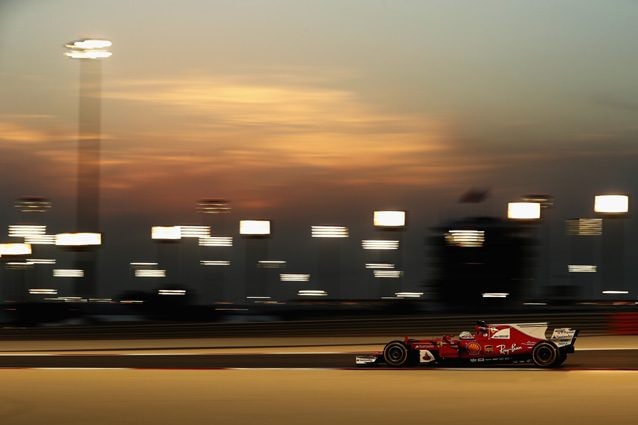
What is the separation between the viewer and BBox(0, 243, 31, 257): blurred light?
54.0 meters

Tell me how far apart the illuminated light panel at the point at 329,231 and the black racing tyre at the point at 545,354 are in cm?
3543

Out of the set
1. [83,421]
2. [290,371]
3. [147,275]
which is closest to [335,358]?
[290,371]

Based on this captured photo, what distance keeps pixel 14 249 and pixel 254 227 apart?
39.3ft

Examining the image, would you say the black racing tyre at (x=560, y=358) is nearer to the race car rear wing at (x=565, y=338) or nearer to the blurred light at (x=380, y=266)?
the race car rear wing at (x=565, y=338)

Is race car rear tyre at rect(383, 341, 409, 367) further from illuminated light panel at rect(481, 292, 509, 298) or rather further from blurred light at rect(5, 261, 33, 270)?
illuminated light panel at rect(481, 292, 509, 298)

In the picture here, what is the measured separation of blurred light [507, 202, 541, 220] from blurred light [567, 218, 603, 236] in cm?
732

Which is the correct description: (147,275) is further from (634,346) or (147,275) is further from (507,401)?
(507,401)

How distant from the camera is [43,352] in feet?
96.1

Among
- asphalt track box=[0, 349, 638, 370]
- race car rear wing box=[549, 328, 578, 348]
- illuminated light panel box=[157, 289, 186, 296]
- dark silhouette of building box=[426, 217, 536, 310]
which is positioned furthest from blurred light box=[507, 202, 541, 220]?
dark silhouette of building box=[426, 217, 536, 310]

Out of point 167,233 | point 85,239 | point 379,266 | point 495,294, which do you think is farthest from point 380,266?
point 495,294

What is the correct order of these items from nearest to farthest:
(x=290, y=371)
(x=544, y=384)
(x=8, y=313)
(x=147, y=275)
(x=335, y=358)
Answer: (x=544, y=384) < (x=290, y=371) < (x=335, y=358) < (x=8, y=313) < (x=147, y=275)

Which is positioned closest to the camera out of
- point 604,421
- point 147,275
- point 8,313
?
point 604,421

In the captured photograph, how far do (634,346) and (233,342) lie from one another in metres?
11.7

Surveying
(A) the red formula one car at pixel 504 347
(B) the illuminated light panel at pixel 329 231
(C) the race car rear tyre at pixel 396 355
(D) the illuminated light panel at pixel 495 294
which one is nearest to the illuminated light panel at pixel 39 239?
(B) the illuminated light panel at pixel 329 231
